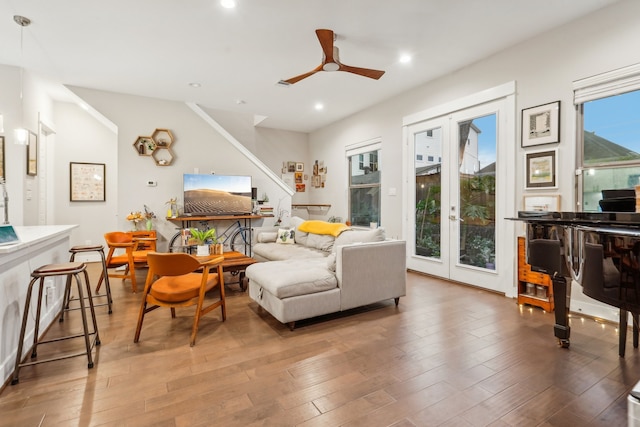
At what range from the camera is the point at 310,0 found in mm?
2861

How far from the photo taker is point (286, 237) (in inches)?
212

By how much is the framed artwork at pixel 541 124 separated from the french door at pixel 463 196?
209 millimetres

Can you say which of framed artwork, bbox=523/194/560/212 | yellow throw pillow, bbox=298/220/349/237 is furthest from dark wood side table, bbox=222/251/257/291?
framed artwork, bbox=523/194/560/212

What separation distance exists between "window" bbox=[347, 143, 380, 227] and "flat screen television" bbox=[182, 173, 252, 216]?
215 centimetres

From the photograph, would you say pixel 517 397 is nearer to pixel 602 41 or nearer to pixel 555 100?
pixel 555 100

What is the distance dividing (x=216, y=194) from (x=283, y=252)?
2036 mm

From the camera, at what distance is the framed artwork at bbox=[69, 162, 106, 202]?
590 centimetres

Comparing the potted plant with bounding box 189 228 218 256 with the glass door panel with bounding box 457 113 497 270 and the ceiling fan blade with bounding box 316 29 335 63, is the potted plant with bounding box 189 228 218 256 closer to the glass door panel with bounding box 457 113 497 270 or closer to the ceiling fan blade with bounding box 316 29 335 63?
the ceiling fan blade with bounding box 316 29 335 63

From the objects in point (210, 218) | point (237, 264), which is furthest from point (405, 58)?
point (210, 218)

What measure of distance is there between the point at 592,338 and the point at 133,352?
11.9ft

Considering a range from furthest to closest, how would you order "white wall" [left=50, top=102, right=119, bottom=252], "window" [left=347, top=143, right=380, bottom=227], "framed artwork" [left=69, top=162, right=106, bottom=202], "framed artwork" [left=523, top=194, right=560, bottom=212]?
"window" [left=347, top=143, right=380, bottom=227] < "framed artwork" [left=69, top=162, right=106, bottom=202] < "white wall" [left=50, top=102, right=119, bottom=252] < "framed artwork" [left=523, top=194, right=560, bottom=212]

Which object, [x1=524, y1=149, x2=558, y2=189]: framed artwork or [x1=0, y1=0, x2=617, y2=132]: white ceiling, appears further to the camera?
[x1=524, y1=149, x2=558, y2=189]: framed artwork

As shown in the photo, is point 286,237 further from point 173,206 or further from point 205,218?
point 173,206

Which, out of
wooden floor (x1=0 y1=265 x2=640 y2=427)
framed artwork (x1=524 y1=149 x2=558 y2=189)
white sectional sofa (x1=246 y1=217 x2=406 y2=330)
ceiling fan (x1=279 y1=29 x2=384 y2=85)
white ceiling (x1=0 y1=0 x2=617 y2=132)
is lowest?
wooden floor (x1=0 y1=265 x2=640 y2=427)
